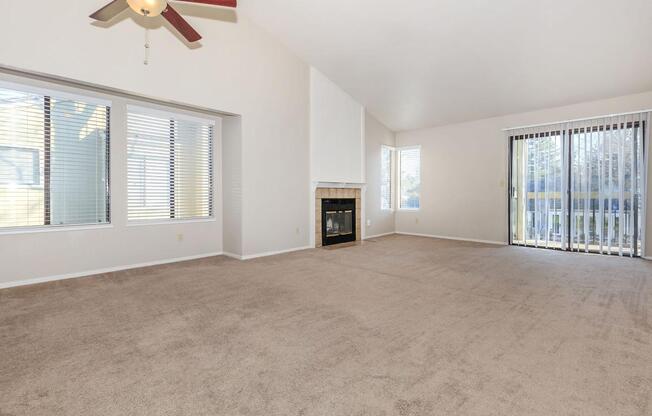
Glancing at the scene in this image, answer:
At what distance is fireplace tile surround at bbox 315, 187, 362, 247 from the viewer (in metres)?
6.30

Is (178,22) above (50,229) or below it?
above

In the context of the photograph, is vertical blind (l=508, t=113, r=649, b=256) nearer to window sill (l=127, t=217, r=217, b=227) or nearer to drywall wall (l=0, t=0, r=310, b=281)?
drywall wall (l=0, t=0, r=310, b=281)

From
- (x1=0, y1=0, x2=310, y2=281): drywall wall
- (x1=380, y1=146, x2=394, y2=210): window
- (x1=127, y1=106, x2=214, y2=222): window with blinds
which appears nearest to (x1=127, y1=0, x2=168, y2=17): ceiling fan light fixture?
(x1=0, y1=0, x2=310, y2=281): drywall wall

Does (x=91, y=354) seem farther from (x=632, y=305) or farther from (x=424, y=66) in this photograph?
(x=424, y=66)

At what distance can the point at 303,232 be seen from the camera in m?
6.13

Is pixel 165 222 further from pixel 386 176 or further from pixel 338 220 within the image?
pixel 386 176

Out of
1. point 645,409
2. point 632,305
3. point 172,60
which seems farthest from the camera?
point 172,60

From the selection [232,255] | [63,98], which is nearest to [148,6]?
[63,98]

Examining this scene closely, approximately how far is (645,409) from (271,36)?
6128 millimetres

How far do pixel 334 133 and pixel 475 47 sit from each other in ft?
9.62

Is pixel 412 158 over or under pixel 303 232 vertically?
over

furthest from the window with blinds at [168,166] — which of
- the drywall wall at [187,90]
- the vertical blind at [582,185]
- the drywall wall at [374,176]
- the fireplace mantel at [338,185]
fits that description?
the vertical blind at [582,185]

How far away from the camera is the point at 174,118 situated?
501 centimetres

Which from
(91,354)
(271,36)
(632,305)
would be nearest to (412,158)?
(271,36)
